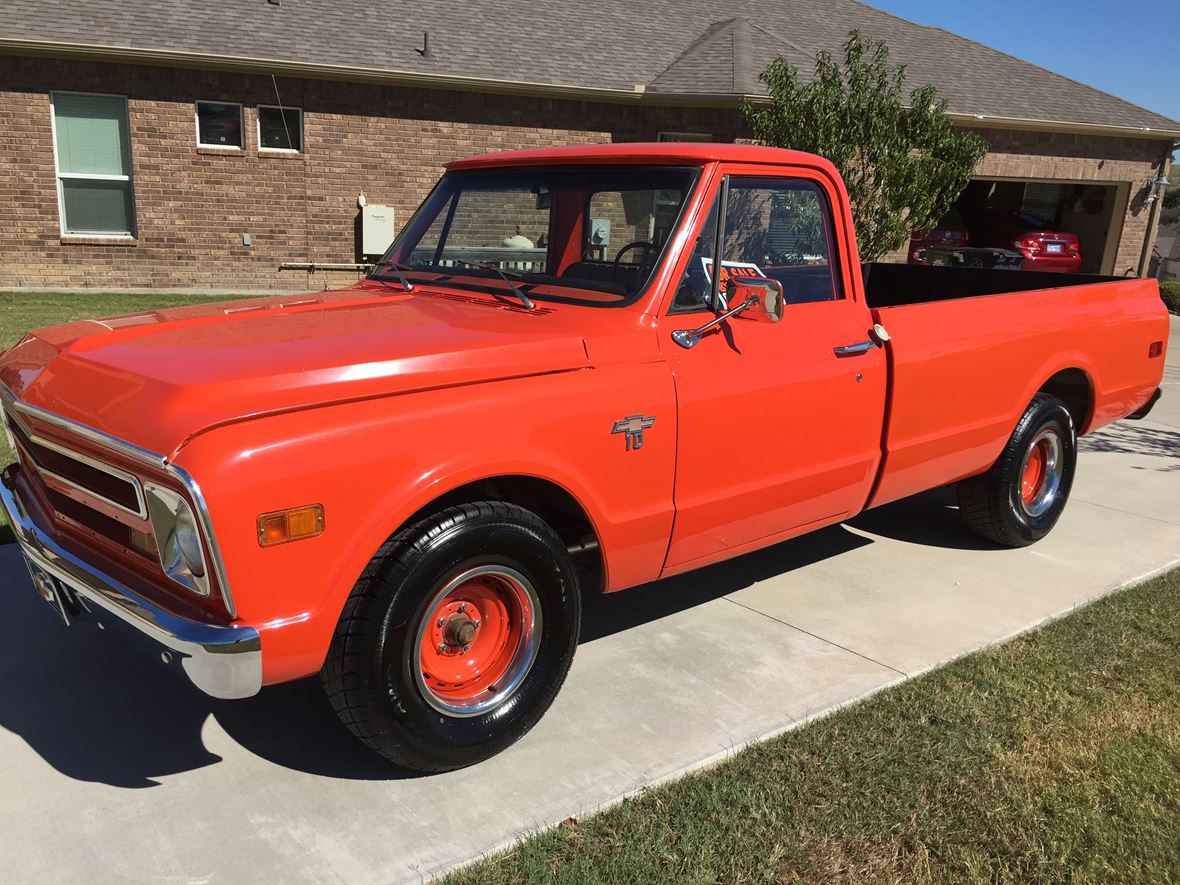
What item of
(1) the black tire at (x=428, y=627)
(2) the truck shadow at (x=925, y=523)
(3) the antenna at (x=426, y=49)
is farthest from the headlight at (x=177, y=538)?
(3) the antenna at (x=426, y=49)

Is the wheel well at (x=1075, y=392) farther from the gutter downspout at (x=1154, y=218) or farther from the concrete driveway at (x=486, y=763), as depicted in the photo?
the gutter downspout at (x=1154, y=218)

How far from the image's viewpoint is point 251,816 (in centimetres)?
290

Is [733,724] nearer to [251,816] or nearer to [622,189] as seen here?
[251,816]

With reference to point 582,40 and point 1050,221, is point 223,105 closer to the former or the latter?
point 582,40

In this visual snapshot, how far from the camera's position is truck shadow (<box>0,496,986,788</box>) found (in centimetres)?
316

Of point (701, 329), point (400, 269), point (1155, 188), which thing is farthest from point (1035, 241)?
point (701, 329)

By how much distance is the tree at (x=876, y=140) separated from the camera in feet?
32.2

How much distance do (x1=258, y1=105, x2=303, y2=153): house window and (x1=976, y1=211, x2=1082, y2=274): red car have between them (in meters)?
14.4

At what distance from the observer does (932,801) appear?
3025 millimetres

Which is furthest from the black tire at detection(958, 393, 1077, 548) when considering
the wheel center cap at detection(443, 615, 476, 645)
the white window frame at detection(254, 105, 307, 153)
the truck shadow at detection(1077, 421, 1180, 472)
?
the white window frame at detection(254, 105, 307, 153)

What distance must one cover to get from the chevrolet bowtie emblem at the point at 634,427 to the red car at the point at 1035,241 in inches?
752

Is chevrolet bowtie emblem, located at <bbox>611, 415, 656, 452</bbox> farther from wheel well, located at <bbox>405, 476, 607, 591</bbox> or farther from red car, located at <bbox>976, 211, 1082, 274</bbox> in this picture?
red car, located at <bbox>976, 211, 1082, 274</bbox>

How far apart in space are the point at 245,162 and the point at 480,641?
13175 mm

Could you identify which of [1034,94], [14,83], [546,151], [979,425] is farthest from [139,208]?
[1034,94]
